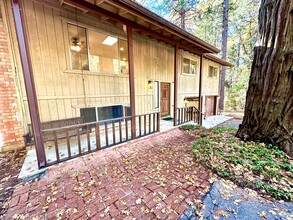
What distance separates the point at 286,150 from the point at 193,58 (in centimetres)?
778

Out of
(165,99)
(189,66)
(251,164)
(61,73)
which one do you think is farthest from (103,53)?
(189,66)

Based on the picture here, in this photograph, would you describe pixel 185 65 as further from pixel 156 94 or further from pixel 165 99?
pixel 156 94

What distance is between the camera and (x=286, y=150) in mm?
3098

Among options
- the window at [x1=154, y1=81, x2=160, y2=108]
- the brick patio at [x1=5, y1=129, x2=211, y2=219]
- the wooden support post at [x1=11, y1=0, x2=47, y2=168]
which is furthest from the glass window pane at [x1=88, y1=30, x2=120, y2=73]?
the brick patio at [x1=5, y1=129, x2=211, y2=219]

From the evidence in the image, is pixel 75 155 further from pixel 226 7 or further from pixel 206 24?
pixel 206 24

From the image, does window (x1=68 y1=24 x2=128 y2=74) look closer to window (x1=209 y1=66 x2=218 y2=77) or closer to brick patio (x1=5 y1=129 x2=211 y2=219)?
brick patio (x1=5 y1=129 x2=211 y2=219)

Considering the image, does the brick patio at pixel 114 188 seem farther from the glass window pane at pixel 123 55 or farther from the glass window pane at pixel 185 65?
the glass window pane at pixel 185 65

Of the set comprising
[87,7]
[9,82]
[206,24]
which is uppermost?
[206,24]

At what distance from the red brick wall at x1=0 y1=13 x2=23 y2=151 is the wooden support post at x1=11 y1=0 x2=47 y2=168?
1502 millimetres

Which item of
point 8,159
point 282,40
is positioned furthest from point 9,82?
point 282,40

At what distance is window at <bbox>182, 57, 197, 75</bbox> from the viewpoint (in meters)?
8.85

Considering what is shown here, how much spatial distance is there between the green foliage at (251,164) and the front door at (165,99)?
4440mm

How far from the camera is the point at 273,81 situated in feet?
10.9

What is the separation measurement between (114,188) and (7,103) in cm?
360
